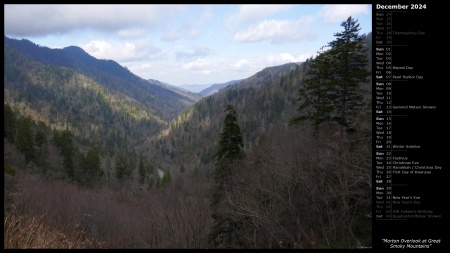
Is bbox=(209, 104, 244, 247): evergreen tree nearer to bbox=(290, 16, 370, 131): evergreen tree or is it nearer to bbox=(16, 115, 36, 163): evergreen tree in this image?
bbox=(290, 16, 370, 131): evergreen tree

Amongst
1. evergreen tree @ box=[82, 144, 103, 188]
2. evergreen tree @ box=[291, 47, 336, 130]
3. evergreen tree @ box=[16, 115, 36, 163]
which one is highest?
evergreen tree @ box=[291, 47, 336, 130]

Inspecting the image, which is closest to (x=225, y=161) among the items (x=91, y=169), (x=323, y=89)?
(x=323, y=89)

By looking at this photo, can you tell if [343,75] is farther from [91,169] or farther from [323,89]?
[91,169]

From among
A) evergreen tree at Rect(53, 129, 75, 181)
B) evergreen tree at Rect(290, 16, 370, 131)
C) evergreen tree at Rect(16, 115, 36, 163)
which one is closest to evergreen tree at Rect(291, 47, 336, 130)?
evergreen tree at Rect(290, 16, 370, 131)

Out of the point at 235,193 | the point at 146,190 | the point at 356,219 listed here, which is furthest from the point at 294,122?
the point at 146,190

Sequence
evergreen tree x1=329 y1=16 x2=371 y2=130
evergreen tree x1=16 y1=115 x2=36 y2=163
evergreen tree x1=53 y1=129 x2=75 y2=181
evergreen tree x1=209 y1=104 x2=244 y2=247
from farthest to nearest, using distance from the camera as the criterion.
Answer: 1. evergreen tree x1=53 y1=129 x2=75 y2=181
2. evergreen tree x1=16 y1=115 x2=36 y2=163
3. evergreen tree x1=209 y1=104 x2=244 y2=247
4. evergreen tree x1=329 y1=16 x2=371 y2=130

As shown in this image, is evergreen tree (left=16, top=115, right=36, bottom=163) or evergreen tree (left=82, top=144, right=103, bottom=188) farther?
evergreen tree (left=82, top=144, right=103, bottom=188)

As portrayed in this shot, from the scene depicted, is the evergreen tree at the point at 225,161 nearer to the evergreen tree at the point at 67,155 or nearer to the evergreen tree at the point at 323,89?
the evergreen tree at the point at 323,89

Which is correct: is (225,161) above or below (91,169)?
above

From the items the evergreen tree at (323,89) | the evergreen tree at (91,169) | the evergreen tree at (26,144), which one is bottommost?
the evergreen tree at (91,169)

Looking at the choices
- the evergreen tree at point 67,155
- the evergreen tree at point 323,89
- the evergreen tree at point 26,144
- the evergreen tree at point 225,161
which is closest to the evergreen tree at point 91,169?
the evergreen tree at point 67,155
